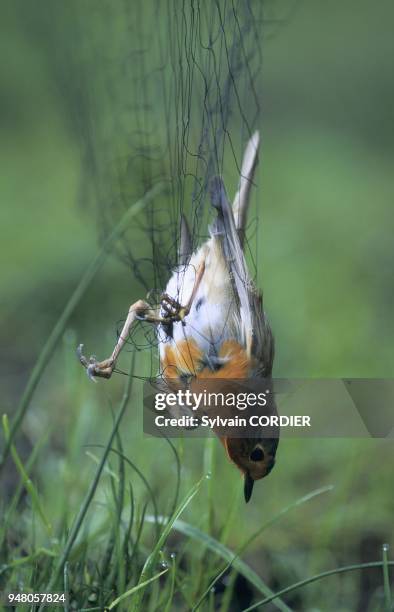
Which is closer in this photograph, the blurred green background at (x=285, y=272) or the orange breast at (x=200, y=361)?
the orange breast at (x=200, y=361)

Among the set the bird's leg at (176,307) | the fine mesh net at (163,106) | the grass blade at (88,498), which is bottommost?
the grass blade at (88,498)

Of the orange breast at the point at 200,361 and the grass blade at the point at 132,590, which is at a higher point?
the orange breast at the point at 200,361

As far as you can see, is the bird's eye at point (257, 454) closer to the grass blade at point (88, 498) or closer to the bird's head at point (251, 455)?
the bird's head at point (251, 455)

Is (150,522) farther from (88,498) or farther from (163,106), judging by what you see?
(163,106)

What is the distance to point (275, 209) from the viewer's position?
1604 millimetres

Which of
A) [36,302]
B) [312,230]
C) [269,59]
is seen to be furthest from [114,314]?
[269,59]

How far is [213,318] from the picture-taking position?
58 centimetres

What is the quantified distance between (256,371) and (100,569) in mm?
224

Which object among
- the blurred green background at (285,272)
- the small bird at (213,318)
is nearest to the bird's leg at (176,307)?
the small bird at (213,318)

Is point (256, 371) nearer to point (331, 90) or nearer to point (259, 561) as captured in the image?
point (259, 561)

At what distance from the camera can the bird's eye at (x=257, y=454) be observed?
0.62 m

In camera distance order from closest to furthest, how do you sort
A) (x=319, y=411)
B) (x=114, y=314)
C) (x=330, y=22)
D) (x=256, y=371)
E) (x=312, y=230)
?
(x=256, y=371)
(x=319, y=411)
(x=114, y=314)
(x=312, y=230)
(x=330, y=22)

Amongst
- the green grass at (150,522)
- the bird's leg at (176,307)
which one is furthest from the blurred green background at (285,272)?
the bird's leg at (176,307)

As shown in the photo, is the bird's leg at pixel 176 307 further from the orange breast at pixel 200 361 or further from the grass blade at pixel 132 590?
the grass blade at pixel 132 590
